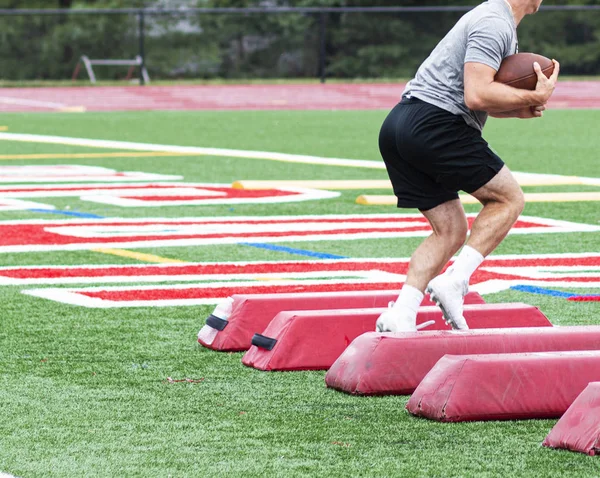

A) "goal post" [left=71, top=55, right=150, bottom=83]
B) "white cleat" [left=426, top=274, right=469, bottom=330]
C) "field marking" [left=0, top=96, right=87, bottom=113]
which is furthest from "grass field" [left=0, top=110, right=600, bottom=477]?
"goal post" [left=71, top=55, right=150, bottom=83]

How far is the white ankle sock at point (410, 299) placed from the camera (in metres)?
5.77

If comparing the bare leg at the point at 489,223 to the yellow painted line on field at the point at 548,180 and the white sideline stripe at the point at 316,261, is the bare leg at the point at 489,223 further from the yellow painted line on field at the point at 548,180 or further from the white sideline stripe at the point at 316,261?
the yellow painted line on field at the point at 548,180

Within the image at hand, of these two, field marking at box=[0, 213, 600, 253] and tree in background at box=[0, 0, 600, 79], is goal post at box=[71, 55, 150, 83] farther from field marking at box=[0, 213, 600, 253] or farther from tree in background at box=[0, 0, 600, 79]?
field marking at box=[0, 213, 600, 253]

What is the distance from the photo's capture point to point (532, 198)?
12680 mm

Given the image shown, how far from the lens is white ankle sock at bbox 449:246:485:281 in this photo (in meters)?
5.76

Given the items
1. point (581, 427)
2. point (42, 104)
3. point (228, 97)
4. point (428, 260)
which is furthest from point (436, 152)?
point (228, 97)

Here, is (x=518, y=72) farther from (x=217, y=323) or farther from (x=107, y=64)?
(x=107, y=64)

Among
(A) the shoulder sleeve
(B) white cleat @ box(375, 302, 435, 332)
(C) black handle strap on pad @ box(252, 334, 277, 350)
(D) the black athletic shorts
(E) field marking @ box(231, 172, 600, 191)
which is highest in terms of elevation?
(A) the shoulder sleeve

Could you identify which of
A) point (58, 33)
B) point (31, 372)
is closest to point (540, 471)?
point (31, 372)

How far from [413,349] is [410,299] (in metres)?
0.50

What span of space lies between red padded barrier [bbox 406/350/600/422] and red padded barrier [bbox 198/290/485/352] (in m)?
1.35

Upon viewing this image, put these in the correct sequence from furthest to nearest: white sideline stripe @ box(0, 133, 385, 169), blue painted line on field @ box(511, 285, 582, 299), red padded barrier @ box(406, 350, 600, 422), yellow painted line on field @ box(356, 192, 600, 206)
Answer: white sideline stripe @ box(0, 133, 385, 169), yellow painted line on field @ box(356, 192, 600, 206), blue painted line on field @ box(511, 285, 582, 299), red padded barrier @ box(406, 350, 600, 422)

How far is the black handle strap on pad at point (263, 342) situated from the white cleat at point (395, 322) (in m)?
0.45

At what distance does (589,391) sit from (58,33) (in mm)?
37805
